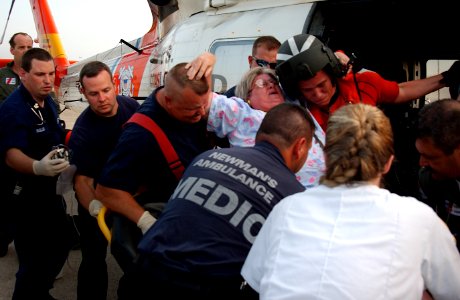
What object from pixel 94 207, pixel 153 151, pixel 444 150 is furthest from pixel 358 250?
pixel 94 207

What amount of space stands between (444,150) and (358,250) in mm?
779

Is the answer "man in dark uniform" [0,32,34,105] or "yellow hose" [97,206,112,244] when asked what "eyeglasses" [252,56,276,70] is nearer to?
"yellow hose" [97,206,112,244]

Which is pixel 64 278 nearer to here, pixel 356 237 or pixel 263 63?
pixel 263 63

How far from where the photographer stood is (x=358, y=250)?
3.77 feet

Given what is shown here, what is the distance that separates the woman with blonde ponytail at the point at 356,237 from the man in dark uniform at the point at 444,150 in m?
0.50

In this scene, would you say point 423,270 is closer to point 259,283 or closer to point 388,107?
point 259,283

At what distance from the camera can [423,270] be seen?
4.06ft

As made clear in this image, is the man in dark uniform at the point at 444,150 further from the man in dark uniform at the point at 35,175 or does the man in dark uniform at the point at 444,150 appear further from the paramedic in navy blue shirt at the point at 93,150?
the man in dark uniform at the point at 35,175

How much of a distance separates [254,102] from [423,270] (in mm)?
1369

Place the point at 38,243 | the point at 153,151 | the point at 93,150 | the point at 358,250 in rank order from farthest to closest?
the point at 38,243 → the point at 93,150 → the point at 153,151 → the point at 358,250

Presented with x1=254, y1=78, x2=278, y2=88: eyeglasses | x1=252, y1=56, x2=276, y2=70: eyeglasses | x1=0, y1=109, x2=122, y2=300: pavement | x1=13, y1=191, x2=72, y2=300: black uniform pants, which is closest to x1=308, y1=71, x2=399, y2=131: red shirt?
x1=254, y1=78, x2=278, y2=88: eyeglasses

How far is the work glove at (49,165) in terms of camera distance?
2670 millimetres

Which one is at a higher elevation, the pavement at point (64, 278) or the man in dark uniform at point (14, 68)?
the man in dark uniform at point (14, 68)

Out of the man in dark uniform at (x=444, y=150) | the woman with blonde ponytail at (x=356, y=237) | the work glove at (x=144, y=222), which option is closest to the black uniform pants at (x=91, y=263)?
the work glove at (x=144, y=222)
